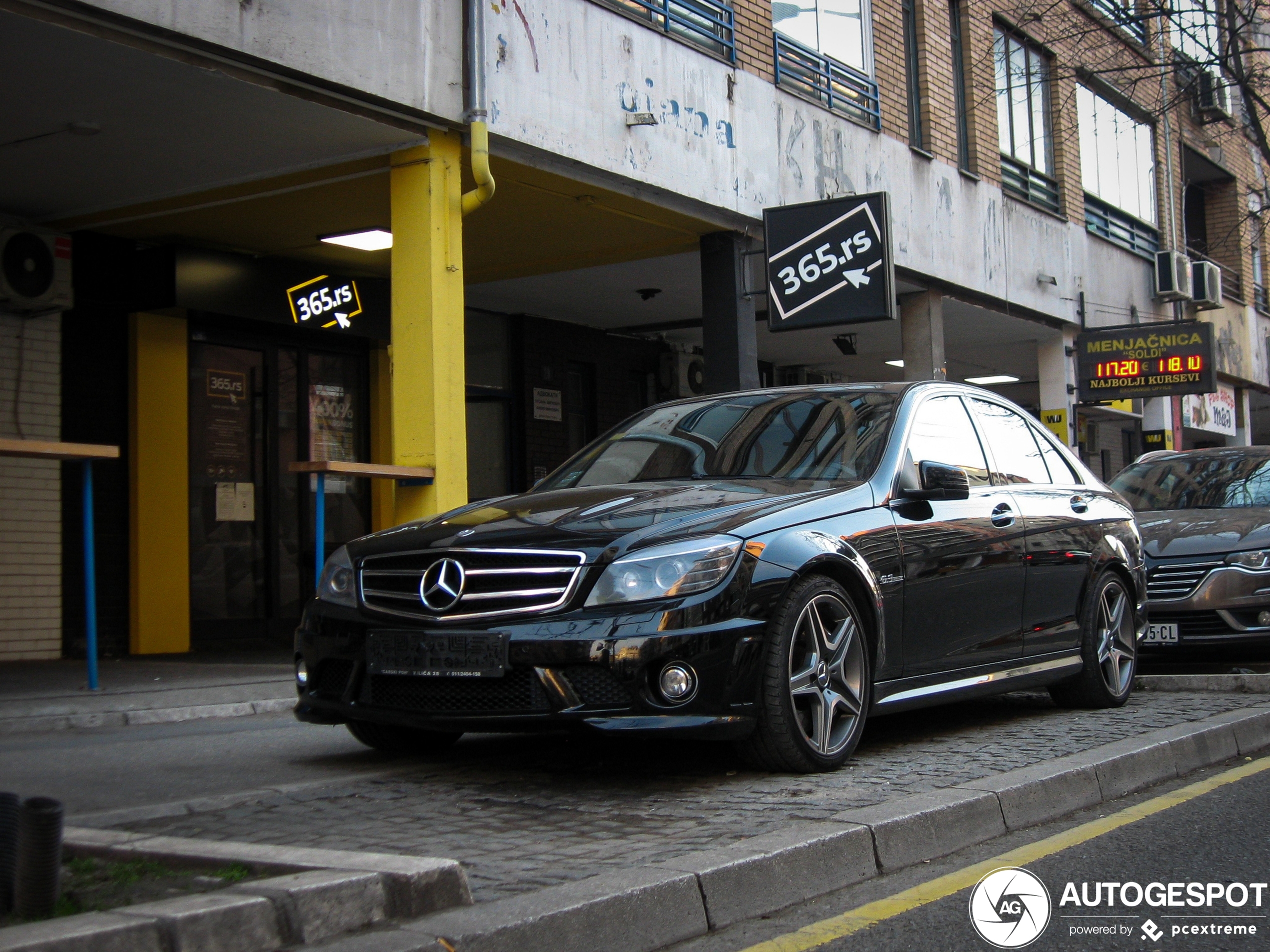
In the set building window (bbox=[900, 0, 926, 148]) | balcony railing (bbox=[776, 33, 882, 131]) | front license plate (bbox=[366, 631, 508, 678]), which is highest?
building window (bbox=[900, 0, 926, 148])

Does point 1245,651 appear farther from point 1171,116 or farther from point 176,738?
point 1171,116

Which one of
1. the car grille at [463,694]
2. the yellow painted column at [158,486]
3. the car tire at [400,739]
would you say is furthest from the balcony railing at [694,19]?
the car grille at [463,694]

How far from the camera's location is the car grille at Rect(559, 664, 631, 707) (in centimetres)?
475

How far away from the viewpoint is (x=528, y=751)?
5902 mm

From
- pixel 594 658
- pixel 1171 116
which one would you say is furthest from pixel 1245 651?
pixel 1171 116

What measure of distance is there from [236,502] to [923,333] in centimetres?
799

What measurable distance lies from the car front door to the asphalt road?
1.00 m

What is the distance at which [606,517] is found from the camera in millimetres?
5199

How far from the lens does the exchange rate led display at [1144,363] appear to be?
20.2 metres

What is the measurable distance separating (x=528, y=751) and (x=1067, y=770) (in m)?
2.11

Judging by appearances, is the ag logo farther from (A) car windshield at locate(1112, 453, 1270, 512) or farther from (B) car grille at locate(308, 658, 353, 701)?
(A) car windshield at locate(1112, 453, 1270, 512)

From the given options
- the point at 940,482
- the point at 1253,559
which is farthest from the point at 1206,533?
the point at 940,482

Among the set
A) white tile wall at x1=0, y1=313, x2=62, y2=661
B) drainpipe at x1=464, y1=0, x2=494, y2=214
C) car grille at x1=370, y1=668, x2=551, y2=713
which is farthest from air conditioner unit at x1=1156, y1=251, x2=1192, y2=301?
car grille at x1=370, y1=668, x2=551, y2=713

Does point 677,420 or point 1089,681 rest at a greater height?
point 677,420
